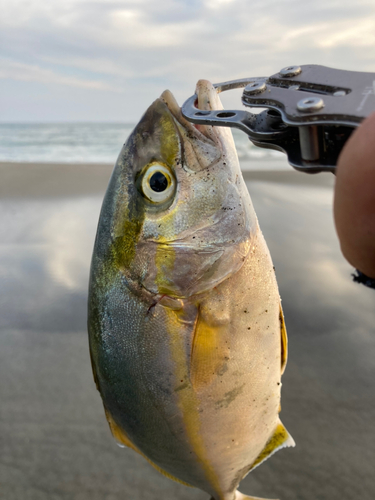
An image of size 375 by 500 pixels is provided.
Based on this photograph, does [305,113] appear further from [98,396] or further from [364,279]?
[98,396]

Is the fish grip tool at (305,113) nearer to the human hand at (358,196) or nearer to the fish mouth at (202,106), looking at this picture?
the fish mouth at (202,106)

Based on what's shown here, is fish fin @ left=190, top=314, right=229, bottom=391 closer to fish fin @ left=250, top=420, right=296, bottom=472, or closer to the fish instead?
the fish

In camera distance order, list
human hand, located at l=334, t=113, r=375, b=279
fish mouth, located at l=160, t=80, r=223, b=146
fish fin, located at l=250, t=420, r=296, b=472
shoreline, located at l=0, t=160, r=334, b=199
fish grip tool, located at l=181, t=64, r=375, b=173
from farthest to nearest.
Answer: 1. shoreline, located at l=0, t=160, r=334, b=199
2. fish fin, located at l=250, t=420, r=296, b=472
3. fish mouth, located at l=160, t=80, r=223, b=146
4. fish grip tool, located at l=181, t=64, r=375, b=173
5. human hand, located at l=334, t=113, r=375, b=279

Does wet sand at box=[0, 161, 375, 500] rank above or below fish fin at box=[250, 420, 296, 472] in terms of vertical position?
below

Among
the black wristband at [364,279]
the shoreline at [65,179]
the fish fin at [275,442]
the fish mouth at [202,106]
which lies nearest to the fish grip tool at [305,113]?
the fish mouth at [202,106]

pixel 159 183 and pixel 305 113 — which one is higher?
pixel 305 113

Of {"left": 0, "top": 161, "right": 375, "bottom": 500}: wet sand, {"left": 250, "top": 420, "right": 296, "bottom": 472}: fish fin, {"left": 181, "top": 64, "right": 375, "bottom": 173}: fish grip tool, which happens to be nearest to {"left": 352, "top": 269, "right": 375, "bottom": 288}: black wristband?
{"left": 181, "top": 64, "right": 375, "bottom": 173}: fish grip tool

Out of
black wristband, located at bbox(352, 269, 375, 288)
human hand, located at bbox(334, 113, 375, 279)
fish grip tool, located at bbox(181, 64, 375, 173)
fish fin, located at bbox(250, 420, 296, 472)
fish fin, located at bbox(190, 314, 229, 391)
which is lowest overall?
fish fin, located at bbox(250, 420, 296, 472)

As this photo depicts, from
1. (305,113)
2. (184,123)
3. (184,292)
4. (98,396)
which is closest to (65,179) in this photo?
(98,396)

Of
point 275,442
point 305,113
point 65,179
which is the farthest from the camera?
point 65,179
